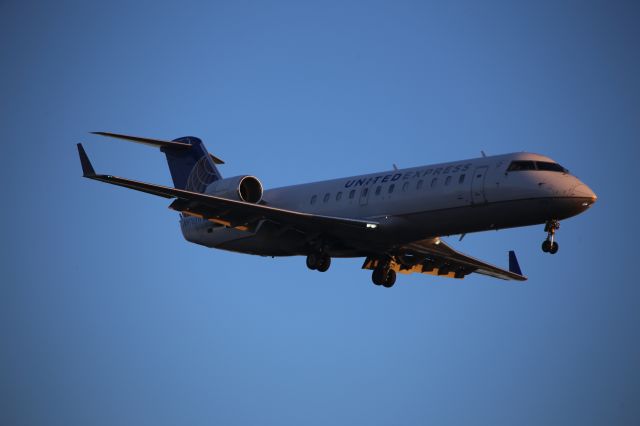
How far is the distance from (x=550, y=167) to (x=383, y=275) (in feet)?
22.4

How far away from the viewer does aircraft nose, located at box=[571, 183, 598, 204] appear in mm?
27297

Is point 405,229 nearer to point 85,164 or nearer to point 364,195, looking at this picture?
point 364,195

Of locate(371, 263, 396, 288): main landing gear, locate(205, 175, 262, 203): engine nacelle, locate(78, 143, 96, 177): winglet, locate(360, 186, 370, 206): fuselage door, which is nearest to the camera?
locate(78, 143, 96, 177): winglet

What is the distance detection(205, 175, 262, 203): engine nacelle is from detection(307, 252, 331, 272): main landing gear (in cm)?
258

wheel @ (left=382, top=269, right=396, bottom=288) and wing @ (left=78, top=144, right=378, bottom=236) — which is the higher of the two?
wing @ (left=78, top=144, right=378, bottom=236)

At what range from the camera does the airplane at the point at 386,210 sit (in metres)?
27.7

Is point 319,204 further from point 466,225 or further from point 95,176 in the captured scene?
point 95,176

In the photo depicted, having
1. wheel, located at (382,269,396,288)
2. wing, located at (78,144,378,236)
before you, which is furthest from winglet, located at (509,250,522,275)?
wing, located at (78,144,378,236)

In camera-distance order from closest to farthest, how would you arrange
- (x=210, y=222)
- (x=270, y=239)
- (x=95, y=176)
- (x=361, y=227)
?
(x=95, y=176), (x=361, y=227), (x=270, y=239), (x=210, y=222)

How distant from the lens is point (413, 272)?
34.4 meters

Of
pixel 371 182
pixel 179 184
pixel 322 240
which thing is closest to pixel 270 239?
pixel 322 240

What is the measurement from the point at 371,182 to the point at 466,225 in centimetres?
340

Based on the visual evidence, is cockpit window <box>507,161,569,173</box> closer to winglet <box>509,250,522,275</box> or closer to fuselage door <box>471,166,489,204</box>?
fuselage door <box>471,166,489,204</box>

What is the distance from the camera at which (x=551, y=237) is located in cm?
2781
